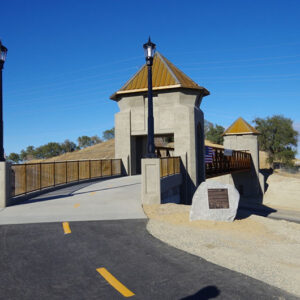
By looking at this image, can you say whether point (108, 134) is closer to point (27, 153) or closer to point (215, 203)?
point (27, 153)

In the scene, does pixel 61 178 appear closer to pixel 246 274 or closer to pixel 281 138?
pixel 246 274

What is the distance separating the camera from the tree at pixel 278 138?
73375 millimetres

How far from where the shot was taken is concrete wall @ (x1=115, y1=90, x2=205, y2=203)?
2034 centimetres

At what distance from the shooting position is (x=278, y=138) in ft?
247

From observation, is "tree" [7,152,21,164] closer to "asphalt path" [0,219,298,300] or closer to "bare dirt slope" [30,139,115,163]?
"bare dirt slope" [30,139,115,163]

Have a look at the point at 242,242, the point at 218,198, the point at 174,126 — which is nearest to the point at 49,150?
the point at 174,126

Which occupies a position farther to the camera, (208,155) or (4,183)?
(208,155)

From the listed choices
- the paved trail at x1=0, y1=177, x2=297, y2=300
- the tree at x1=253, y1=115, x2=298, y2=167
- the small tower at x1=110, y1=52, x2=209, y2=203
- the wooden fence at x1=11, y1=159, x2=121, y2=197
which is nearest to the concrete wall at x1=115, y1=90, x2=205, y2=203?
the small tower at x1=110, y1=52, x2=209, y2=203

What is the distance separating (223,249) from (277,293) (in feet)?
7.38

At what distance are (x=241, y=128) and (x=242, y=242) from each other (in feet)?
137

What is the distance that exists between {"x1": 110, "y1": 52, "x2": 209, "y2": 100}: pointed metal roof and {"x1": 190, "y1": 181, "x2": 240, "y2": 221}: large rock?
12431 mm

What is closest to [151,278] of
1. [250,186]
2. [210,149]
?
[210,149]

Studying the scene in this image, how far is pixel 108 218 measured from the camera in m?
9.46

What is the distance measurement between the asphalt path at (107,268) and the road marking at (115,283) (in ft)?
0.20
